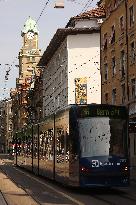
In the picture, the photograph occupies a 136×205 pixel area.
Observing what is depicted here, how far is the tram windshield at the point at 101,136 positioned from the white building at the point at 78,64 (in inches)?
1544

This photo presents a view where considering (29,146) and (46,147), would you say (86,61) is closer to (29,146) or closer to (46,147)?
(29,146)

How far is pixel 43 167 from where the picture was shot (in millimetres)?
25875

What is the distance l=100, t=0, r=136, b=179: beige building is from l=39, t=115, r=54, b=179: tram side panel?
37.8ft

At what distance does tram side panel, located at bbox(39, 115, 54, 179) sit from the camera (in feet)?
75.2

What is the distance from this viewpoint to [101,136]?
18.1 meters

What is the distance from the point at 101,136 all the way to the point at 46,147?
266 inches

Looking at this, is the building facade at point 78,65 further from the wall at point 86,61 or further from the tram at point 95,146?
the tram at point 95,146

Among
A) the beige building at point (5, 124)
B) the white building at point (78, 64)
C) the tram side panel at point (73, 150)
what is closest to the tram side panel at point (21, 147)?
the white building at point (78, 64)

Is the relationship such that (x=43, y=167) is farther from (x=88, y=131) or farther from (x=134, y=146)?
(x=134, y=146)

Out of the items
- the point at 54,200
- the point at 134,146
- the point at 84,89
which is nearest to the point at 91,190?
the point at 54,200

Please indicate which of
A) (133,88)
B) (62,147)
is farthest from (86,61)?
(62,147)

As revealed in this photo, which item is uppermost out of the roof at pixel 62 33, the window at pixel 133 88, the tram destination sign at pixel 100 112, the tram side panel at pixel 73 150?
the roof at pixel 62 33

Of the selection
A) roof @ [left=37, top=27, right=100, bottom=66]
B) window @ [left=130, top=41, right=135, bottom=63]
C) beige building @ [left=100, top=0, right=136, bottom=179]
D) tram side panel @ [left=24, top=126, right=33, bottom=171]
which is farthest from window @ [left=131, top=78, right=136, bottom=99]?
roof @ [left=37, top=27, right=100, bottom=66]

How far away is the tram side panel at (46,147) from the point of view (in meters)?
22.9
